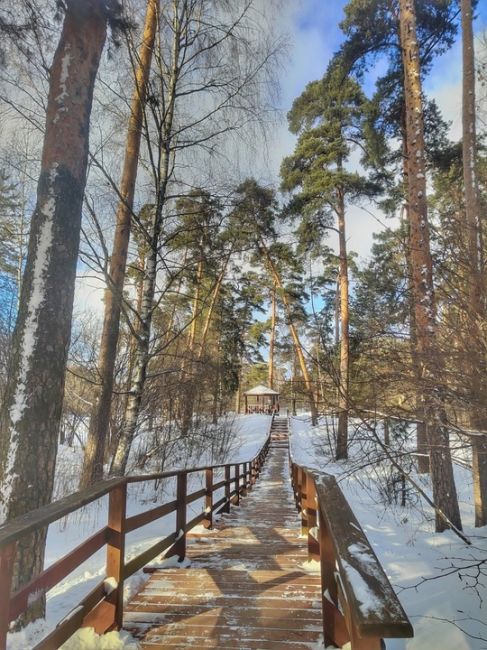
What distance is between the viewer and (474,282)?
443 cm

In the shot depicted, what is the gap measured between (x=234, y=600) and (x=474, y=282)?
148 inches

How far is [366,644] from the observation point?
1212 millimetres

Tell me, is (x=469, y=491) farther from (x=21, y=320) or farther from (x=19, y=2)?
(x=19, y=2)

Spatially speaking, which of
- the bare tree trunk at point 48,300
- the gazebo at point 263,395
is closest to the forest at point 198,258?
the bare tree trunk at point 48,300

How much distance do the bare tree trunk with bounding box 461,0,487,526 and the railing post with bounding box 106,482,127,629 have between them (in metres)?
3.18

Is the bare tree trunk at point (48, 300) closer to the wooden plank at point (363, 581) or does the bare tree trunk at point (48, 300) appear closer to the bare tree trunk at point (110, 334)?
the wooden plank at point (363, 581)

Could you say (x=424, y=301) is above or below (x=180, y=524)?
above

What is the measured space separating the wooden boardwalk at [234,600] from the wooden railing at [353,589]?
1.09 feet

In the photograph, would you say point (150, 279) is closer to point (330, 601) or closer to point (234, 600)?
point (234, 600)

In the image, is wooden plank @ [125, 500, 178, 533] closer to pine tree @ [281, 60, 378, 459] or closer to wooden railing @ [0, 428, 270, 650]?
wooden railing @ [0, 428, 270, 650]

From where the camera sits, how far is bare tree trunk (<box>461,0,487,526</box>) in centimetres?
411

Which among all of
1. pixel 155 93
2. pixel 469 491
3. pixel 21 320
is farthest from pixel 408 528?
→ pixel 155 93

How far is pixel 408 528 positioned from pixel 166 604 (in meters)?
5.99

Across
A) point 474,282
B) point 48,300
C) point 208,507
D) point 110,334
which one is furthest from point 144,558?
point 110,334
